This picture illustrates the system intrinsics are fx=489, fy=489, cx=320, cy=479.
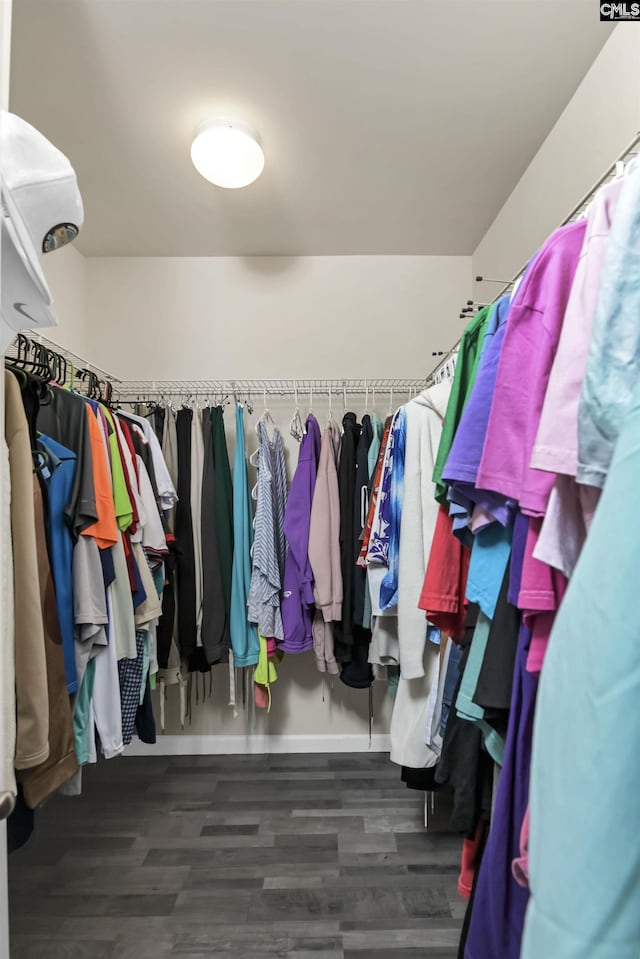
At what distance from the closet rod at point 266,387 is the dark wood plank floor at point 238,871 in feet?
5.83

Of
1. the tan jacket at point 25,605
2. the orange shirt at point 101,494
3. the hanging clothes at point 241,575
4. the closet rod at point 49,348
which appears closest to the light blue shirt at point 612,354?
the tan jacket at point 25,605

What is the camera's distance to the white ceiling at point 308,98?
1318 millimetres

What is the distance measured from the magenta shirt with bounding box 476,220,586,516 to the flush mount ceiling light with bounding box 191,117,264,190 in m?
1.33

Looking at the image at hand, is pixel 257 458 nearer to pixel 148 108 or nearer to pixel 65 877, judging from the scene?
pixel 148 108

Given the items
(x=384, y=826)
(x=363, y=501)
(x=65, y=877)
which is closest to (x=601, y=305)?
(x=363, y=501)

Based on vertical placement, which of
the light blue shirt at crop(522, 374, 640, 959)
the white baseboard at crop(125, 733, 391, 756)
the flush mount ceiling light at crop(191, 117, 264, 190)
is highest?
the flush mount ceiling light at crop(191, 117, 264, 190)

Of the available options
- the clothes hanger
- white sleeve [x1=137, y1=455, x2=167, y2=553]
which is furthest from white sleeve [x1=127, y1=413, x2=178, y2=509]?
the clothes hanger

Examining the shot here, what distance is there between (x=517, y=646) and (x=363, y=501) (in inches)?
50.5

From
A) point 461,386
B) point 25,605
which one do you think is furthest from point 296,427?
point 25,605

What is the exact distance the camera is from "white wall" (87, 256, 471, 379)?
251 cm

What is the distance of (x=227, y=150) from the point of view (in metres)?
1.63

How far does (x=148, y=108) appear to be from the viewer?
5.24ft

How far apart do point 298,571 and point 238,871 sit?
3.35ft

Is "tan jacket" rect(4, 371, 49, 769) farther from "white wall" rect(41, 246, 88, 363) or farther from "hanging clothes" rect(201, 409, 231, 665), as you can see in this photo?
"white wall" rect(41, 246, 88, 363)
